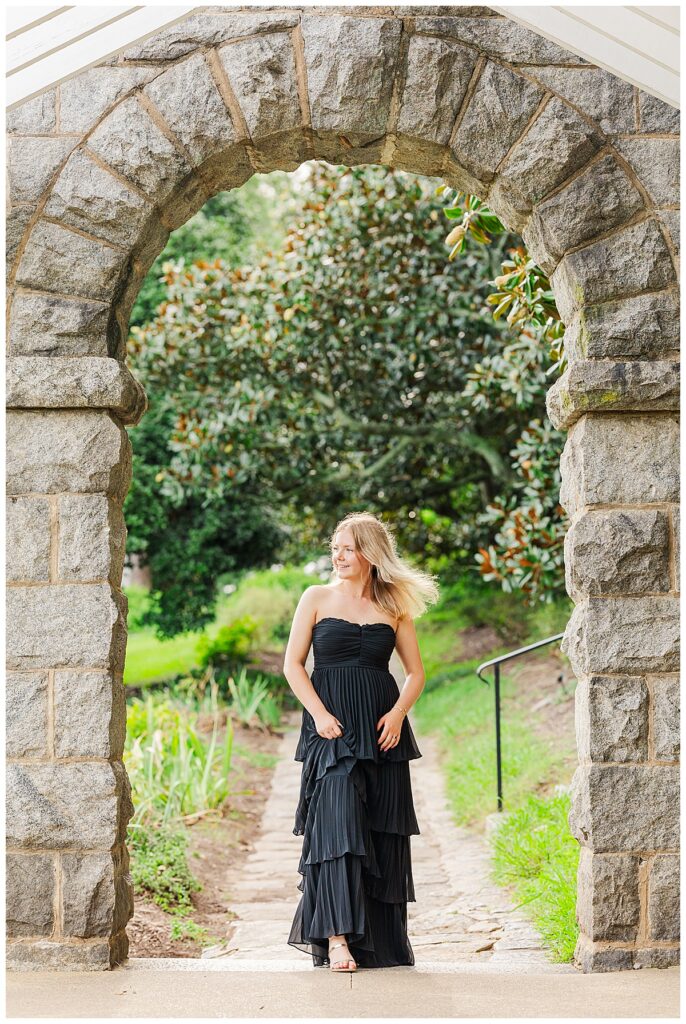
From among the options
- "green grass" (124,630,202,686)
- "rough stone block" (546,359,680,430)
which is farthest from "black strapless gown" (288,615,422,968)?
"green grass" (124,630,202,686)

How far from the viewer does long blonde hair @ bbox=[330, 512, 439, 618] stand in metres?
4.02

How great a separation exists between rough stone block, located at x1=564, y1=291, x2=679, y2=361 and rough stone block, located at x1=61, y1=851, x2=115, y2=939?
254cm

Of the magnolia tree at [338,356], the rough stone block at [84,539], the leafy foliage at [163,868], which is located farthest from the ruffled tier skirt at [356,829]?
the magnolia tree at [338,356]

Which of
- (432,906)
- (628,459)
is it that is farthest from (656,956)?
(432,906)

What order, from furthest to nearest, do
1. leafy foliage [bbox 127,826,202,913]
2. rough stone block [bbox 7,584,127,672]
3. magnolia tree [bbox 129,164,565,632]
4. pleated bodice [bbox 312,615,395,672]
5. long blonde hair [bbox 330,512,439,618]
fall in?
magnolia tree [bbox 129,164,565,632] → leafy foliage [bbox 127,826,202,913] → long blonde hair [bbox 330,512,439,618] → pleated bodice [bbox 312,615,395,672] → rough stone block [bbox 7,584,127,672]

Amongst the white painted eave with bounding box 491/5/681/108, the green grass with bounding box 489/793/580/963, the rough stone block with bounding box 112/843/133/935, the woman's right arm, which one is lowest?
the green grass with bounding box 489/793/580/963

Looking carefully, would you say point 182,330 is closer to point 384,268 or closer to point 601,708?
point 384,268

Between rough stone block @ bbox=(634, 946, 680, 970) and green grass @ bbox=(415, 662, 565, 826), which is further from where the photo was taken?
green grass @ bbox=(415, 662, 565, 826)

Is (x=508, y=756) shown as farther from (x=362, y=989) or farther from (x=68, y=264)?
(x=68, y=264)

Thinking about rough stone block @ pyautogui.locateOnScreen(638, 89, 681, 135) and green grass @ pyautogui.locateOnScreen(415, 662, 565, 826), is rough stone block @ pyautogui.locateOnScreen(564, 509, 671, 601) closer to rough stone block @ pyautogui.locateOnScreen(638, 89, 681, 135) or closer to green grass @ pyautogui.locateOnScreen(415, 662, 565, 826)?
rough stone block @ pyautogui.locateOnScreen(638, 89, 681, 135)

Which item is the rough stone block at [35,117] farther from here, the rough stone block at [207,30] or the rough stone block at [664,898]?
the rough stone block at [664,898]

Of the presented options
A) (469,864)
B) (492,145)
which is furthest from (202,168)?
(469,864)

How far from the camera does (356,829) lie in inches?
146

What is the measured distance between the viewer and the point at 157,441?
36.9 feet
